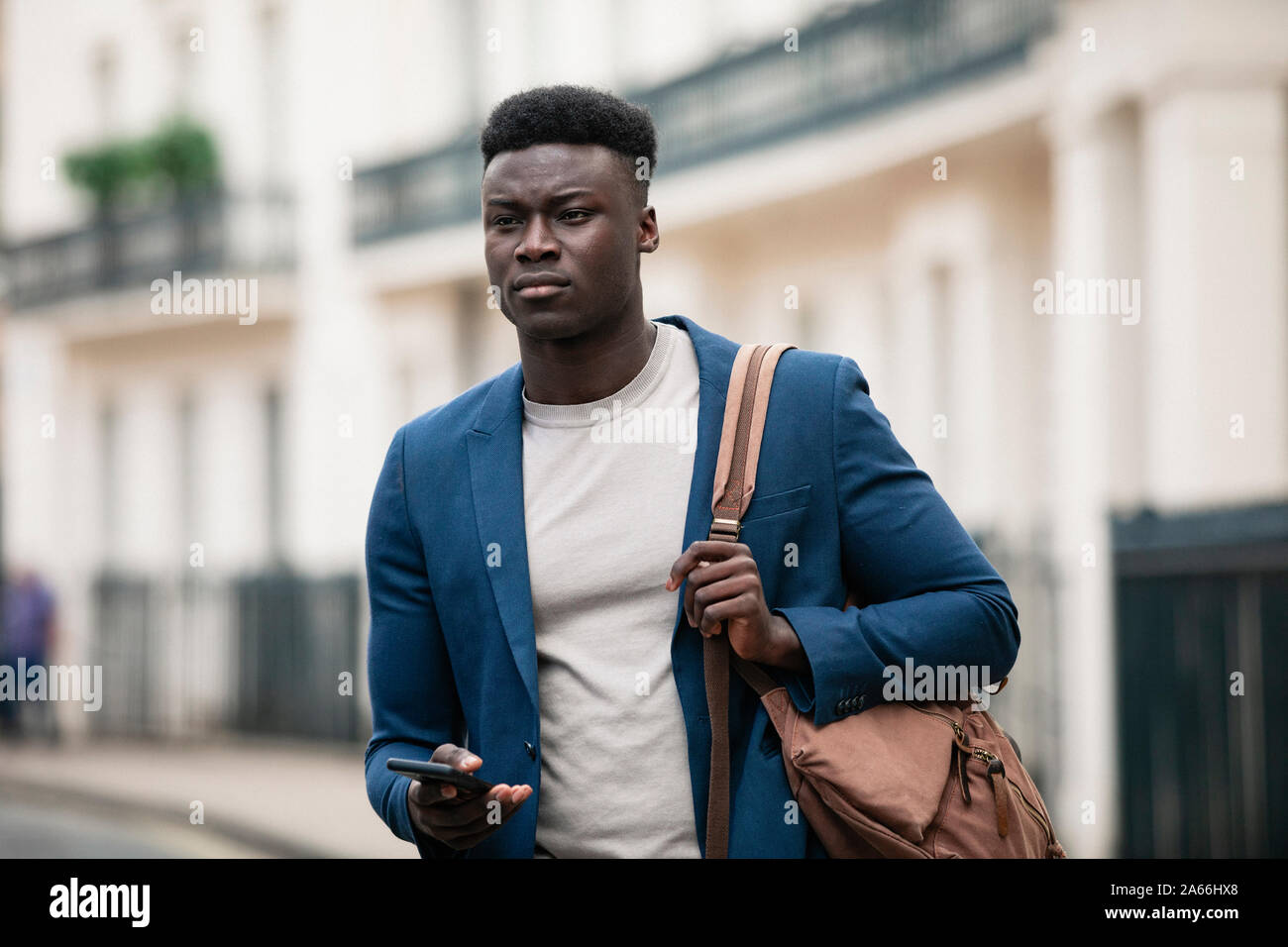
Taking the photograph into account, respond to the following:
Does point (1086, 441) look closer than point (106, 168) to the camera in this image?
Yes

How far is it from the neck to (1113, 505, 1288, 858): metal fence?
5.24 m

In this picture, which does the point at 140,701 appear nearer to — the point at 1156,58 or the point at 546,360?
the point at 1156,58

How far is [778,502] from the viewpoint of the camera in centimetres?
256

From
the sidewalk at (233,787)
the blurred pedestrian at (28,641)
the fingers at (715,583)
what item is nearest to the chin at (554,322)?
the fingers at (715,583)

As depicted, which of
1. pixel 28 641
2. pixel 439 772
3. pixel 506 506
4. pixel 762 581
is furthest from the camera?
pixel 28 641

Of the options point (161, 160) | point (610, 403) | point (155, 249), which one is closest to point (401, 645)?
point (610, 403)

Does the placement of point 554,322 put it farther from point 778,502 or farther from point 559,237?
point 778,502

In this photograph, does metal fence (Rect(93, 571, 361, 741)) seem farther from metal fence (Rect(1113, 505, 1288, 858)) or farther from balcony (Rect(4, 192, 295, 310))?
metal fence (Rect(1113, 505, 1288, 858))

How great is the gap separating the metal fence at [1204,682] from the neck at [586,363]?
5.24m

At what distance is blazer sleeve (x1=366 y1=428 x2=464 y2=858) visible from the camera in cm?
273

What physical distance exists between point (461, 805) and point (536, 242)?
0.86 metres

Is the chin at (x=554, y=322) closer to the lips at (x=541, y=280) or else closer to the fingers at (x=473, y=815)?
the lips at (x=541, y=280)

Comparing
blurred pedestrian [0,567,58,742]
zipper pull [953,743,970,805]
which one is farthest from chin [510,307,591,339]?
blurred pedestrian [0,567,58,742]

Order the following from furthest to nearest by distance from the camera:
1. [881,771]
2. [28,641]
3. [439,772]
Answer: [28,641] < [881,771] < [439,772]
